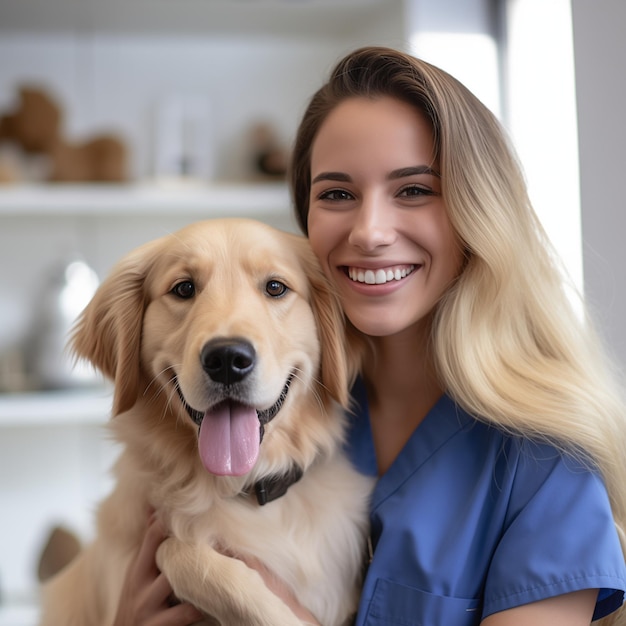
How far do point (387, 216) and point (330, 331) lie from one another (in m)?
0.29

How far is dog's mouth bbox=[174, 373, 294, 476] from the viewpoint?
1.26m

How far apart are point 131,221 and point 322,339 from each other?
185 cm

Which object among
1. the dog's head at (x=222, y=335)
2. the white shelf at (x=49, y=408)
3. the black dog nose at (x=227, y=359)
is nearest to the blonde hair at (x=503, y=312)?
the dog's head at (x=222, y=335)

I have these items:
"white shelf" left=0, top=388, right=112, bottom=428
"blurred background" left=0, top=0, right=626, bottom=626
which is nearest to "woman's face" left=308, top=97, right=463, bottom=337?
"blurred background" left=0, top=0, right=626, bottom=626

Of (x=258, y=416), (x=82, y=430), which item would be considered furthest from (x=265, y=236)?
(x=82, y=430)

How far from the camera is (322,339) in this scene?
4.93 ft

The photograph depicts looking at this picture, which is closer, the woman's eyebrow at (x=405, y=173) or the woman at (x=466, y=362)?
the woman at (x=466, y=362)

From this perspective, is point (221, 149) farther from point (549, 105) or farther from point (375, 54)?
point (375, 54)

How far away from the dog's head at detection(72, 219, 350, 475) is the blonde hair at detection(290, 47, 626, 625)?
26 cm

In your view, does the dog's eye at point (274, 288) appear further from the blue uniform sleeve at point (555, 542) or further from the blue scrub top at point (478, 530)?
the blue uniform sleeve at point (555, 542)

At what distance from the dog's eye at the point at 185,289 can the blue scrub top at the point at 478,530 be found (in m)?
0.52

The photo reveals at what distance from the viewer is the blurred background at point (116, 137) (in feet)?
8.25

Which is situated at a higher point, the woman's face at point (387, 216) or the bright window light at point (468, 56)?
the bright window light at point (468, 56)

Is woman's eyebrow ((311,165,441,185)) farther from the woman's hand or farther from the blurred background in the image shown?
the blurred background
